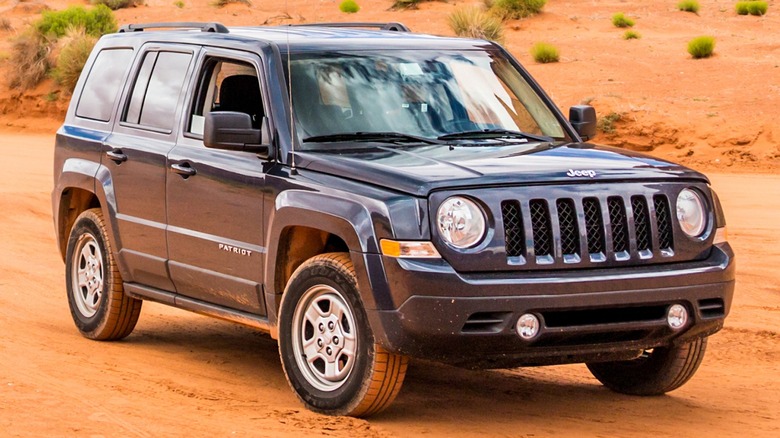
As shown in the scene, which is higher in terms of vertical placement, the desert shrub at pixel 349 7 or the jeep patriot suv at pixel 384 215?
the jeep patriot suv at pixel 384 215

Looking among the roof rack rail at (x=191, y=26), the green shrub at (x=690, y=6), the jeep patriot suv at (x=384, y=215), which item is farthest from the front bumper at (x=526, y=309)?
the green shrub at (x=690, y=6)

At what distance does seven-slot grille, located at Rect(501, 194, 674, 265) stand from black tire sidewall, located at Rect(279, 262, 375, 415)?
78cm

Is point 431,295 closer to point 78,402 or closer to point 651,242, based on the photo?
point 651,242

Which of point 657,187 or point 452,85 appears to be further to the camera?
point 452,85

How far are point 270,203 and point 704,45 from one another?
21.8 metres

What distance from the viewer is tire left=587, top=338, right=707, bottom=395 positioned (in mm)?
7613

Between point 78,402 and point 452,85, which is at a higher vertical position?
point 452,85

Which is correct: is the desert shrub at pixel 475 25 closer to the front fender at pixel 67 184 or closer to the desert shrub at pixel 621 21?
the desert shrub at pixel 621 21

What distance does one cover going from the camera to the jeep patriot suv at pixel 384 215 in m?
6.41

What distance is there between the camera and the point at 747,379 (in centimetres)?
834

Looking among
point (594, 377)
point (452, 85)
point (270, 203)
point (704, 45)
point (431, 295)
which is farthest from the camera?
point (704, 45)

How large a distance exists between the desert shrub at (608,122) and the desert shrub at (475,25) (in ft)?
25.8

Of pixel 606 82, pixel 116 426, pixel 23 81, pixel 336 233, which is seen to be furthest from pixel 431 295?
pixel 23 81

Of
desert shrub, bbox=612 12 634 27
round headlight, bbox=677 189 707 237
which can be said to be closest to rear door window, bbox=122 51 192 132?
round headlight, bbox=677 189 707 237
